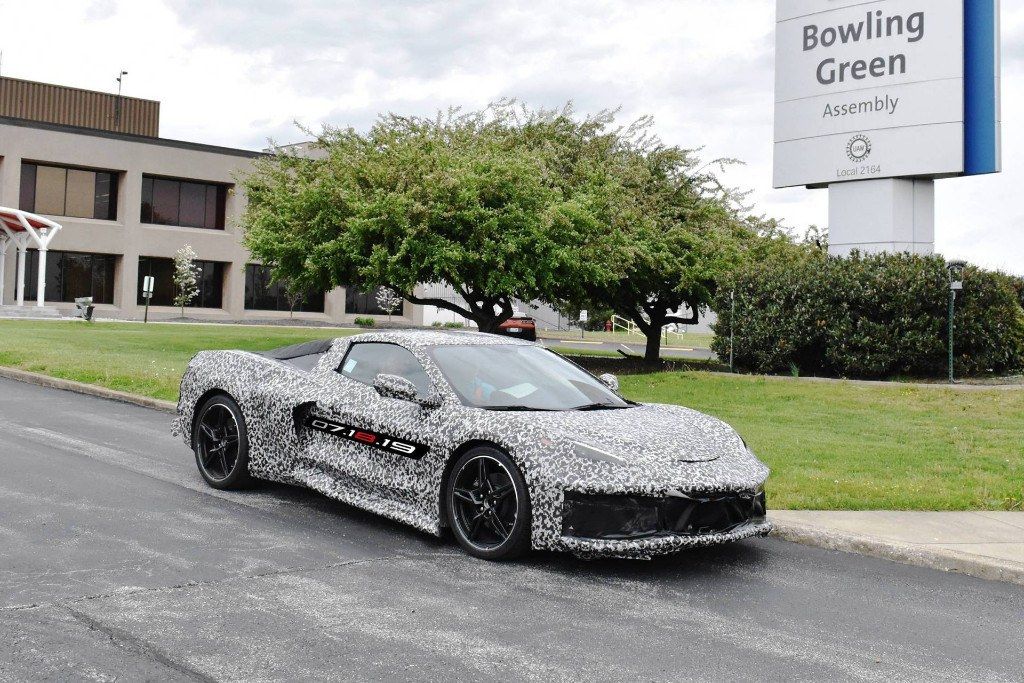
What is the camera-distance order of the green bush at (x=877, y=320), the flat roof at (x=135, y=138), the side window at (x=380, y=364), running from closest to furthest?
the side window at (x=380, y=364) < the green bush at (x=877, y=320) < the flat roof at (x=135, y=138)

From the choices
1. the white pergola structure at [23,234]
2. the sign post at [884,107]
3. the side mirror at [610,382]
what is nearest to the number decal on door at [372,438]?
the side mirror at [610,382]

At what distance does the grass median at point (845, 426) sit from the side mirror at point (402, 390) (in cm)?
296

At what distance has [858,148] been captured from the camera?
72.7ft

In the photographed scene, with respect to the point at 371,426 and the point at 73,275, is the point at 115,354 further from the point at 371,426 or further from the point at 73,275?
the point at 73,275

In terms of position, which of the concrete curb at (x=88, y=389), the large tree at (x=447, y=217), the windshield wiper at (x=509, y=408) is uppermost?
the large tree at (x=447, y=217)

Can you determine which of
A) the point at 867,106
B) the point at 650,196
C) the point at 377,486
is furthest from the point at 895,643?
the point at 650,196

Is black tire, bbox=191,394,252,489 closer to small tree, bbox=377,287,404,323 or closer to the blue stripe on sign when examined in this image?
the blue stripe on sign

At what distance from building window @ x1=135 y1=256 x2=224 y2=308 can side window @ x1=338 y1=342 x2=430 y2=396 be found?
5391 cm

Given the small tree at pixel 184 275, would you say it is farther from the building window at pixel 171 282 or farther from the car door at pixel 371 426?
the car door at pixel 371 426

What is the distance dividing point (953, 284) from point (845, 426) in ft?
21.2

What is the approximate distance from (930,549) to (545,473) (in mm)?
2671

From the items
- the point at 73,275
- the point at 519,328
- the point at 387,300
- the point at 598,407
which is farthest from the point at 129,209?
the point at 598,407

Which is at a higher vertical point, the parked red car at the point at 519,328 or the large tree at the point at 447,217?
the large tree at the point at 447,217

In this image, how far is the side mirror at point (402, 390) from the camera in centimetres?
645
